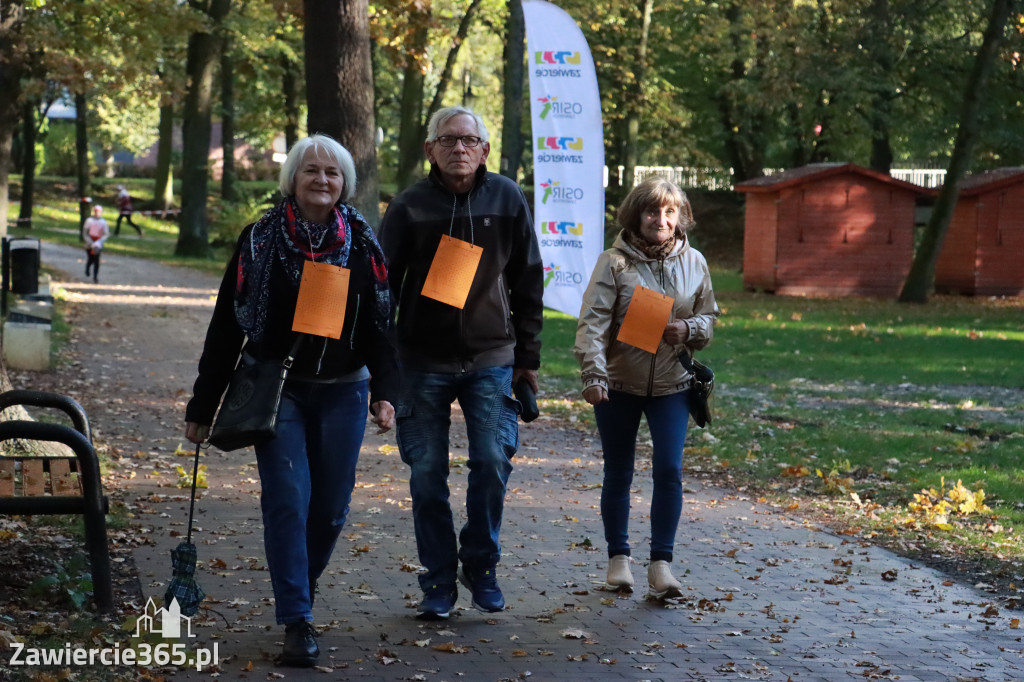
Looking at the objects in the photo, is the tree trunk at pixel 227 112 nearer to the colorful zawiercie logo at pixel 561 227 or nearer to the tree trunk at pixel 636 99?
the tree trunk at pixel 636 99

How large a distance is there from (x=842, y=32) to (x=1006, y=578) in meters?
27.1

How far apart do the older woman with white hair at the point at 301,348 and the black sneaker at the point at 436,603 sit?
66cm

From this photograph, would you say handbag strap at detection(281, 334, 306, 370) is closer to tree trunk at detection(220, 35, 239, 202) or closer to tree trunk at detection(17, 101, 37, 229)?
tree trunk at detection(220, 35, 239, 202)

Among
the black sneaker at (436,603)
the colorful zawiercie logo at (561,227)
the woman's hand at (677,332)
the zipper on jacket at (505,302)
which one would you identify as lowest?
the black sneaker at (436,603)

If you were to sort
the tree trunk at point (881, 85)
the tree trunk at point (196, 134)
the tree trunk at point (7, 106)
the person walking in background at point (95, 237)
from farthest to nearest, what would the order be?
1. the tree trunk at point (196, 134)
2. the tree trunk at point (881, 85)
3. the person walking in background at point (95, 237)
4. the tree trunk at point (7, 106)

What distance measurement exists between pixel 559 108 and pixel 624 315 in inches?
477

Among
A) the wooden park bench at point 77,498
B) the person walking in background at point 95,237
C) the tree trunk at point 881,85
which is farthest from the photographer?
the tree trunk at point 881,85

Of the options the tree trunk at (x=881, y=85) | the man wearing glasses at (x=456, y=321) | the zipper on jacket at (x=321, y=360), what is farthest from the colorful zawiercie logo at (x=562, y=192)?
the tree trunk at (x=881, y=85)

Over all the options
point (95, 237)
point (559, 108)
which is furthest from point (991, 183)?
point (95, 237)

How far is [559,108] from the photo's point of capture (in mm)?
17844

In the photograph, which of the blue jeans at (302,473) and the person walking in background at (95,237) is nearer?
the blue jeans at (302,473)

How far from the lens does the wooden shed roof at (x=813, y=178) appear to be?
32.6 meters

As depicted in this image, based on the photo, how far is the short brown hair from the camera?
6.05m

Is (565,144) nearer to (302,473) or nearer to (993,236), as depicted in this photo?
(302,473)
